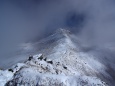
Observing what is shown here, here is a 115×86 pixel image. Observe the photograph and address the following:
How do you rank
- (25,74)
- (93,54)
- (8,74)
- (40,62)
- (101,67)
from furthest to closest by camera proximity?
1. (93,54)
2. (101,67)
3. (40,62)
4. (8,74)
5. (25,74)

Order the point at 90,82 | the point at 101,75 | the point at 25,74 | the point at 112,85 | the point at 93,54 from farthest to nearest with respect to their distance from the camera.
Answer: the point at 93,54
the point at 101,75
the point at 112,85
the point at 25,74
the point at 90,82

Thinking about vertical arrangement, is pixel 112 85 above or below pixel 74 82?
above

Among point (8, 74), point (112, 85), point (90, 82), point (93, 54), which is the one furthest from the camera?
point (93, 54)

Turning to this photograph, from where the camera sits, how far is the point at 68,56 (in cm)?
13075

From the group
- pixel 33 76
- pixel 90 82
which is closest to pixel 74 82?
pixel 90 82

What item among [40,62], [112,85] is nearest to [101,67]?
[112,85]

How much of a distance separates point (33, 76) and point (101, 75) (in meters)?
74.8

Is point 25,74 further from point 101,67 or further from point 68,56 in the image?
point 101,67

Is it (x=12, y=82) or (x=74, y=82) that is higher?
(x=12, y=82)

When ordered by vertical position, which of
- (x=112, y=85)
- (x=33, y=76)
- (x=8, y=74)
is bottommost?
(x=33, y=76)

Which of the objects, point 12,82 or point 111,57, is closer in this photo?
point 12,82

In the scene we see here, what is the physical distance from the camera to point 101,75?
12706 centimetres

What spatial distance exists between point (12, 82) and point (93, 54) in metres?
111

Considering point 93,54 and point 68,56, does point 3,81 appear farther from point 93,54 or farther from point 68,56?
point 93,54
